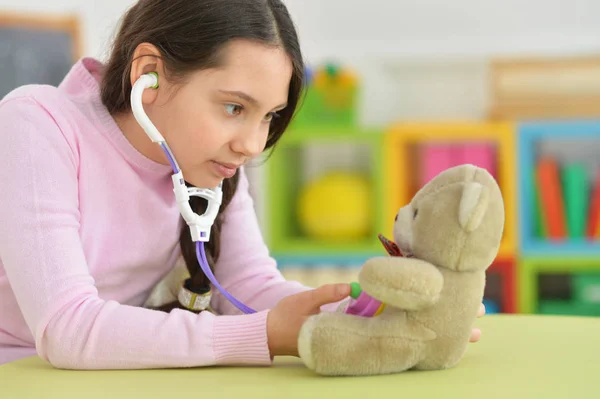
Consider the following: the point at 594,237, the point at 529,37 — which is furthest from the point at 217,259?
the point at 529,37

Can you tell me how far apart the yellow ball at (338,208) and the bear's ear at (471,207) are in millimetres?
2128

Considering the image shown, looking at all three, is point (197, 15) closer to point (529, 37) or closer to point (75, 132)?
point (75, 132)

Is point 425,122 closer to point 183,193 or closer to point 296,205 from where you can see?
point 296,205

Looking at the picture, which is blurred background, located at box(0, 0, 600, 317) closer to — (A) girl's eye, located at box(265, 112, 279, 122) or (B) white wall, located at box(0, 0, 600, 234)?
(B) white wall, located at box(0, 0, 600, 234)

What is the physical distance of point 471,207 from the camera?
31.4 inches

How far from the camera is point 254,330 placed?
914mm

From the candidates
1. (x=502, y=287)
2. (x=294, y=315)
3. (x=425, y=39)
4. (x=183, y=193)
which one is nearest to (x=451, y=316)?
(x=294, y=315)

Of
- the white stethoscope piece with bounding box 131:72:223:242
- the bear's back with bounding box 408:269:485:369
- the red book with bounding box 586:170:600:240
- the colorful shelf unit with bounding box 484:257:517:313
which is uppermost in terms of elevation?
the white stethoscope piece with bounding box 131:72:223:242

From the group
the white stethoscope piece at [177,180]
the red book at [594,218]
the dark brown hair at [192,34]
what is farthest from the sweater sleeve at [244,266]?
the red book at [594,218]

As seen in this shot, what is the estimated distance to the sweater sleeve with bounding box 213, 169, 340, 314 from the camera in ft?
4.07

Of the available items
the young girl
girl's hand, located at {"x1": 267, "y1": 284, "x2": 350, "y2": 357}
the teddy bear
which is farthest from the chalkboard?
the teddy bear

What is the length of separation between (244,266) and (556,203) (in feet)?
5.88

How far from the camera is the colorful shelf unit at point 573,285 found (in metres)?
2.75

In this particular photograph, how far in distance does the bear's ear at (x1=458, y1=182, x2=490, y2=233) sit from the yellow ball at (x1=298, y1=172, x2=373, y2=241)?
6.98ft
